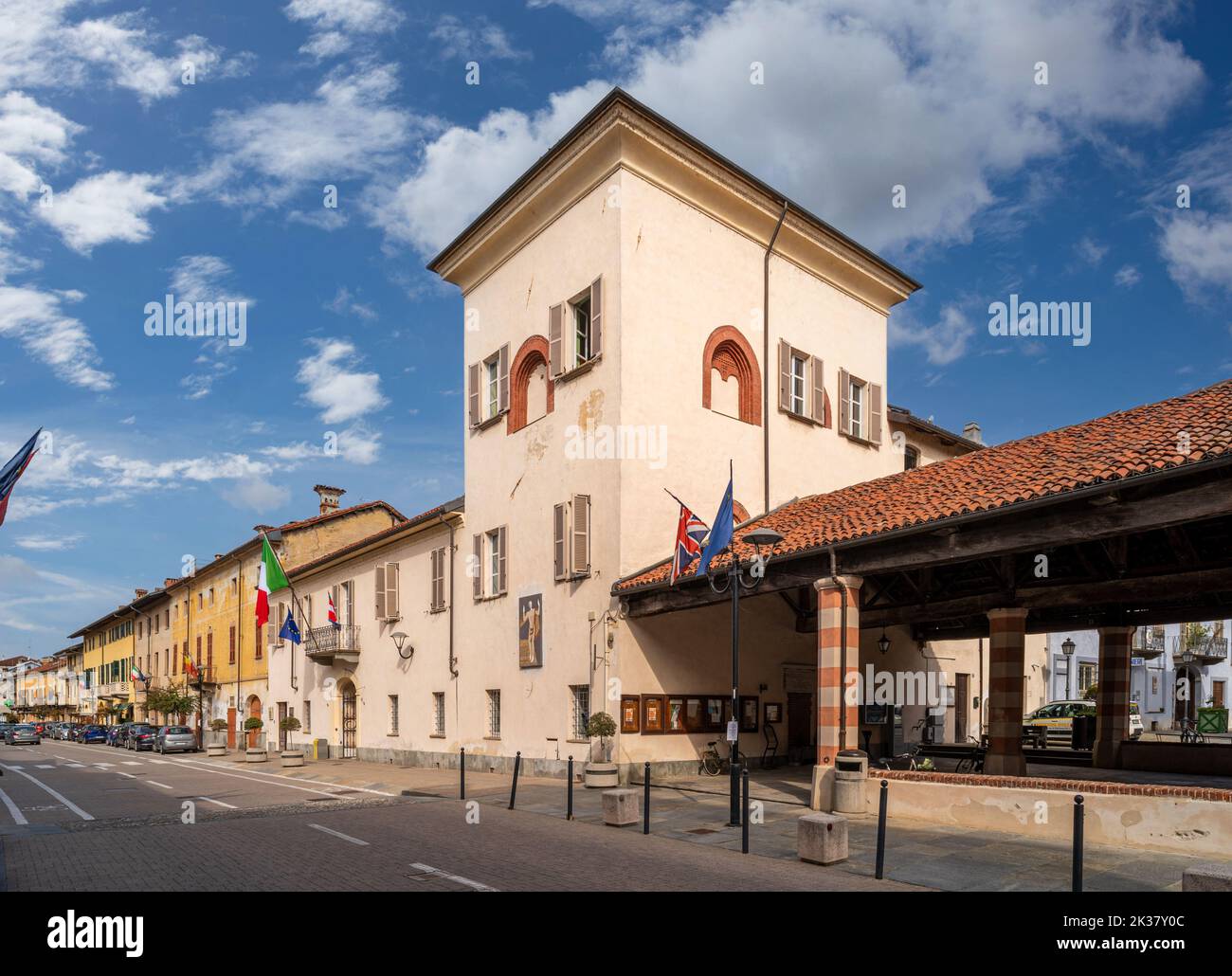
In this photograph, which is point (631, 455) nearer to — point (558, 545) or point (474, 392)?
point (558, 545)

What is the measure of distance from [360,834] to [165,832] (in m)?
2.98

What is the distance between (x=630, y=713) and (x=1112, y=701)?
11.3m

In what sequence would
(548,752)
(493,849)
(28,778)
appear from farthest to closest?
(28,778) → (548,752) → (493,849)

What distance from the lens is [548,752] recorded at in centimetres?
2181

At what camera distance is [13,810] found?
17.2 metres

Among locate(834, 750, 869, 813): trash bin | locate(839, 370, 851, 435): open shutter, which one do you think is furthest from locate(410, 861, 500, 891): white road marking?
locate(839, 370, 851, 435): open shutter

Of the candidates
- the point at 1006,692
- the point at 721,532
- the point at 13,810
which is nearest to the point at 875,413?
the point at 1006,692

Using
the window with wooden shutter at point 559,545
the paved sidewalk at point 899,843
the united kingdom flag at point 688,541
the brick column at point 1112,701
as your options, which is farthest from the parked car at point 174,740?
the brick column at point 1112,701

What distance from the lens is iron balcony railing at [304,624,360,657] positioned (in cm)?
3294

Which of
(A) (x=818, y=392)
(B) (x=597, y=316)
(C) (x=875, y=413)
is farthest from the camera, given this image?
(C) (x=875, y=413)

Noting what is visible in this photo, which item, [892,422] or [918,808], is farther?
[892,422]

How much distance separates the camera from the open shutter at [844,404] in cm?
2669
